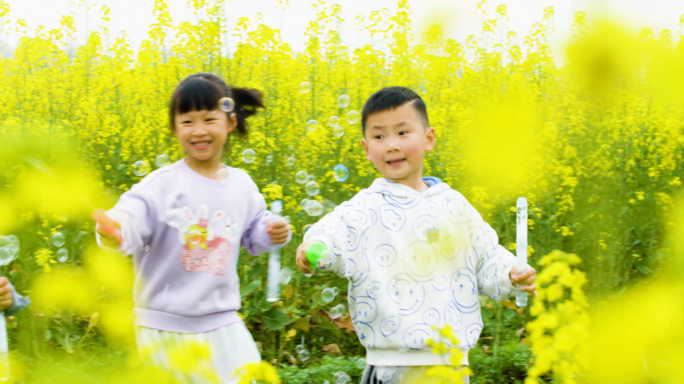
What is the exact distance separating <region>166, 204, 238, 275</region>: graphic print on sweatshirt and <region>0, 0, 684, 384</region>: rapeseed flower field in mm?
680

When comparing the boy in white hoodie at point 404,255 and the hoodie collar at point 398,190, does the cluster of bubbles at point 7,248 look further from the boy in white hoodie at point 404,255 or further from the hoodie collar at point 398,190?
the hoodie collar at point 398,190

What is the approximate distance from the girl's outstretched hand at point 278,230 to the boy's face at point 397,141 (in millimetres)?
386

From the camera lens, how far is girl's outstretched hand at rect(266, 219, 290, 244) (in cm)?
243

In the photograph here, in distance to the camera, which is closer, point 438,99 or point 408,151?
point 408,151

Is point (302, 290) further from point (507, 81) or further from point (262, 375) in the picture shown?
point (262, 375)

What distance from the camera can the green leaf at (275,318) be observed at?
3650 mm

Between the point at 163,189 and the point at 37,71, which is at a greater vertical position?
the point at 37,71

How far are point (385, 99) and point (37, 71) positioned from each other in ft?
12.5

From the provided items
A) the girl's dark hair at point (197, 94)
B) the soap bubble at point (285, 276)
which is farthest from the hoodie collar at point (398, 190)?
the soap bubble at point (285, 276)

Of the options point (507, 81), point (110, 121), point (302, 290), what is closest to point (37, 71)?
point (110, 121)

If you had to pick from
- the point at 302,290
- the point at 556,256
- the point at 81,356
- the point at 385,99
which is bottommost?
the point at 81,356

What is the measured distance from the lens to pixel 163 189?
7.71ft

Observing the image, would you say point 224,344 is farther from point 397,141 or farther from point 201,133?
point 397,141

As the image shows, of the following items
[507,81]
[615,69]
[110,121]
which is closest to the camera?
[615,69]
